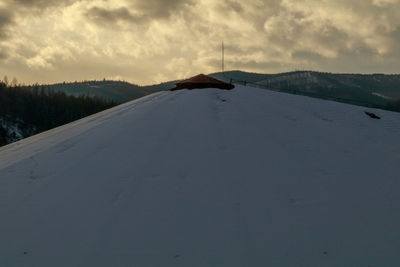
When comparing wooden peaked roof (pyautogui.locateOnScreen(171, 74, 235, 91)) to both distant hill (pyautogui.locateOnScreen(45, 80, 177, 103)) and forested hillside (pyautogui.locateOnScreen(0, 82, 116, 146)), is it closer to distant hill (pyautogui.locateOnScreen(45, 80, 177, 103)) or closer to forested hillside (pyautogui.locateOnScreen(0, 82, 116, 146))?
forested hillside (pyautogui.locateOnScreen(0, 82, 116, 146))

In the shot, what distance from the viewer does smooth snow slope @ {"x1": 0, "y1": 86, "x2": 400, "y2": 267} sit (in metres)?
3.48

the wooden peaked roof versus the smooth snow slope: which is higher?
the wooden peaked roof

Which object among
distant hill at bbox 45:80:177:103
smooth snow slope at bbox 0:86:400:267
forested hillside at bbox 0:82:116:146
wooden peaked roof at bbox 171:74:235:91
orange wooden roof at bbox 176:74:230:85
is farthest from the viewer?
distant hill at bbox 45:80:177:103

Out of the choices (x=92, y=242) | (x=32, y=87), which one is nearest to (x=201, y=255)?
(x=92, y=242)

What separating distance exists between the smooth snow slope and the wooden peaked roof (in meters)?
3.05

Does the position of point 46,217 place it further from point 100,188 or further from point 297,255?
point 297,255

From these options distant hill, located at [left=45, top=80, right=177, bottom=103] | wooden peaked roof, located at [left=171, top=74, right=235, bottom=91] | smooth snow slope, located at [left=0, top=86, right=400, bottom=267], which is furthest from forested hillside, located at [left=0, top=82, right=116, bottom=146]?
distant hill, located at [left=45, top=80, right=177, bottom=103]

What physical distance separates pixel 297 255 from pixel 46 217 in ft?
11.5

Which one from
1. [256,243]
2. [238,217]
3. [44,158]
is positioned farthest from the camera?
[44,158]

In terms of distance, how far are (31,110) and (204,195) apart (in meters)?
39.6

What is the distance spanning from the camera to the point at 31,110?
37281 mm

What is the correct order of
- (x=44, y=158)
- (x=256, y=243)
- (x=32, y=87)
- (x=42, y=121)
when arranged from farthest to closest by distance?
(x=32, y=87) < (x=42, y=121) < (x=44, y=158) < (x=256, y=243)

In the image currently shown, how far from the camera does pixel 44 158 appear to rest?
6.70m

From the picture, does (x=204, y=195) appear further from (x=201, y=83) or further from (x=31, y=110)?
(x=31, y=110)
